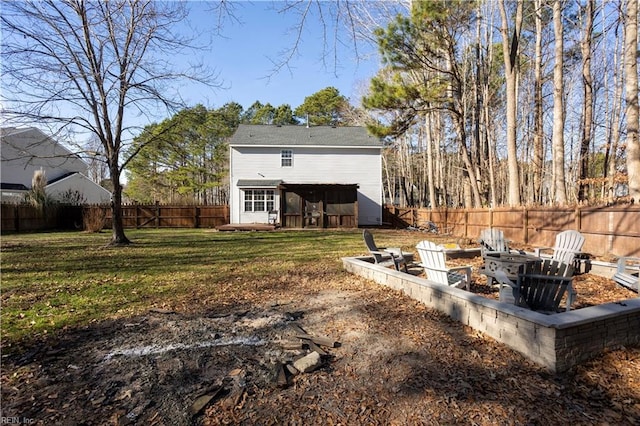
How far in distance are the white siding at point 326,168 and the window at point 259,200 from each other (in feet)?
3.68

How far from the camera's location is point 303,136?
77.7 ft

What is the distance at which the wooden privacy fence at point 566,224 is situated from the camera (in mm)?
7996

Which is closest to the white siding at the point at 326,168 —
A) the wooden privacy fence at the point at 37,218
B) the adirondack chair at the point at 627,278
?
the wooden privacy fence at the point at 37,218

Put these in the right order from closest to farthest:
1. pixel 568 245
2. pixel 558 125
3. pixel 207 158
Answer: pixel 568 245 → pixel 558 125 → pixel 207 158

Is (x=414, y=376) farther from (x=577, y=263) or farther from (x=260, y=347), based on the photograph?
(x=577, y=263)

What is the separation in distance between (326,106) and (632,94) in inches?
1182

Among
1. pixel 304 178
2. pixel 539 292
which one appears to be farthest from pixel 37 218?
pixel 539 292

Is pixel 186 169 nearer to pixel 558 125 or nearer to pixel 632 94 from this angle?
pixel 558 125

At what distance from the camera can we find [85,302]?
530 cm

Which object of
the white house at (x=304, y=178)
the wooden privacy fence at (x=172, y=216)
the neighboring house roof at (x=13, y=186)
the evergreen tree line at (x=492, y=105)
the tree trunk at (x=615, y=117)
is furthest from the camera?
the neighboring house roof at (x=13, y=186)

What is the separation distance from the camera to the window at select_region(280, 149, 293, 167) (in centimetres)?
2262

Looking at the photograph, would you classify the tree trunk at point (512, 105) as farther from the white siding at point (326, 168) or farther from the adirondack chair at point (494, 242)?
the white siding at point (326, 168)

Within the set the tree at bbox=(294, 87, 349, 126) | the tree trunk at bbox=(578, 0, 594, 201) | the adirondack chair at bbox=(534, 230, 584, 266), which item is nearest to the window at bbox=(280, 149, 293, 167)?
the tree at bbox=(294, 87, 349, 126)

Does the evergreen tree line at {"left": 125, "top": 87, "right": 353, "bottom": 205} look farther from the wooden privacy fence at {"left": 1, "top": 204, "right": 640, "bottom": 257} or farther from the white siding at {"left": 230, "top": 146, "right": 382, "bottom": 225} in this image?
the white siding at {"left": 230, "top": 146, "right": 382, "bottom": 225}
